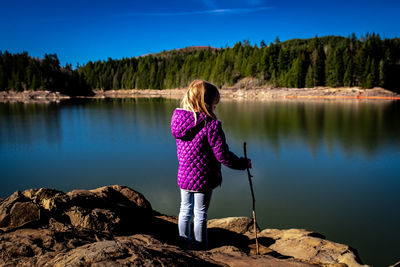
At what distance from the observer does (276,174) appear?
9.06 meters

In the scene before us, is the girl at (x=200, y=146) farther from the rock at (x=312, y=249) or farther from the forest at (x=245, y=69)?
the forest at (x=245, y=69)

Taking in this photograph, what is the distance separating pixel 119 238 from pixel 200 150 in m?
1.33

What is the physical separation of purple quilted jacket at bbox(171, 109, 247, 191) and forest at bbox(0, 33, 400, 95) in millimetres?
66802

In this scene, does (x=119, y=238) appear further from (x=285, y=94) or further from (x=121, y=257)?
(x=285, y=94)

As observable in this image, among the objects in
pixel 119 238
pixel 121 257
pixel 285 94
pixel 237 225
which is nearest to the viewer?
pixel 121 257

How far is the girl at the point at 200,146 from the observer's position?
3.20 metres

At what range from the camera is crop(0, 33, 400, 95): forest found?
211 ft

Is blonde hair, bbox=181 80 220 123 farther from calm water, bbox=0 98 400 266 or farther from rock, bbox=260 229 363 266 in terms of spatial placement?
calm water, bbox=0 98 400 266

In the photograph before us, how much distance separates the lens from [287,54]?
263 ft

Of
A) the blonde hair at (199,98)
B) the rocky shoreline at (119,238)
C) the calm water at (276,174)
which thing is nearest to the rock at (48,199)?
the rocky shoreline at (119,238)

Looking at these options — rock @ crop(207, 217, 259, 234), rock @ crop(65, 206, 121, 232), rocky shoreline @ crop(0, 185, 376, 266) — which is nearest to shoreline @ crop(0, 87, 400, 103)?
rock @ crop(207, 217, 259, 234)

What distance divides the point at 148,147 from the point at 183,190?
34.1ft

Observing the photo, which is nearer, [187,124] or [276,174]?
[187,124]

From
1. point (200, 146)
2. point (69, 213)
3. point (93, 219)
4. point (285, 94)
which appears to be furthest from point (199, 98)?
point (285, 94)
